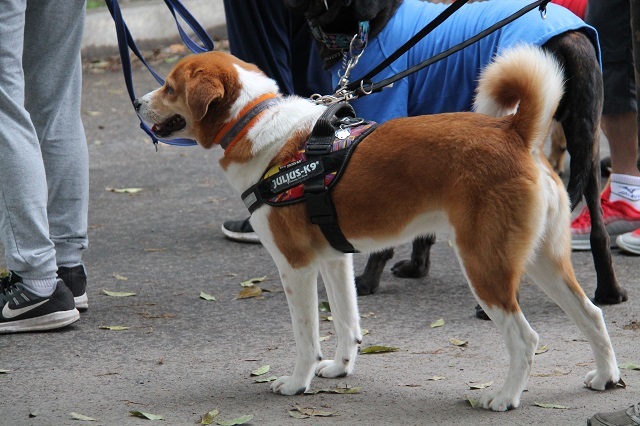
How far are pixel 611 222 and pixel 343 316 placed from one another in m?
2.39

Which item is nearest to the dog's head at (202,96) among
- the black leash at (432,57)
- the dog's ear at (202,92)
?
the dog's ear at (202,92)

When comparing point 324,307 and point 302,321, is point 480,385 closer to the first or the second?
point 302,321

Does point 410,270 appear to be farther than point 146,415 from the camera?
Yes

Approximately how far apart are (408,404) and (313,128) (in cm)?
113

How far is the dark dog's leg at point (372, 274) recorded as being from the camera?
16.2 feet

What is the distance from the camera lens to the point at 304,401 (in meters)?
3.65

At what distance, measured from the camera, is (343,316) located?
3.91 metres

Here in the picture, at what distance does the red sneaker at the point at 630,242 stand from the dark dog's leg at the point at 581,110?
0.89 m

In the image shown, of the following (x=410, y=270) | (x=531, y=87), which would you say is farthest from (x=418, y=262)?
(x=531, y=87)

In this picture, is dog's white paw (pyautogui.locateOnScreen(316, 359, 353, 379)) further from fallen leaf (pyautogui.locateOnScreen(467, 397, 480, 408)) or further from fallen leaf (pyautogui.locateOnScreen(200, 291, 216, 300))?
fallen leaf (pyautogui.locateOnScreen(200, 291, 216, 300))

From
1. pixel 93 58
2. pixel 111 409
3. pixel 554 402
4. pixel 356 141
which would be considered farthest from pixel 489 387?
pixel 93 58

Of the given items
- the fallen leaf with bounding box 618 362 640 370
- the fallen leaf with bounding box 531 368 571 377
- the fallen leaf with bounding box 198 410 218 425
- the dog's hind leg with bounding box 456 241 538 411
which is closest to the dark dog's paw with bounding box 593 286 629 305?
the fallen leaf with bounding box 618 362 640 370

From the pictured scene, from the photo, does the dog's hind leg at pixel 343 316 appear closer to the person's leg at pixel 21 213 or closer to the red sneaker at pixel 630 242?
the person's leg at pixel 21 213

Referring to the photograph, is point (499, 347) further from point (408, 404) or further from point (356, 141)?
point (356, 141)
